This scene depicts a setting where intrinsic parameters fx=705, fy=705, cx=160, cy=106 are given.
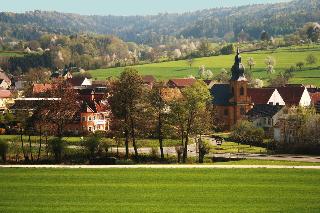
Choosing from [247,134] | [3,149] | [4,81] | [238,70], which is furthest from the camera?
[4,81]

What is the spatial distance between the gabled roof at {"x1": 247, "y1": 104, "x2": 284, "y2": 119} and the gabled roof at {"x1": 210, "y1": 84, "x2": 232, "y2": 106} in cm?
680

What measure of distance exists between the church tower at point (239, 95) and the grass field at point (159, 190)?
47.3 m

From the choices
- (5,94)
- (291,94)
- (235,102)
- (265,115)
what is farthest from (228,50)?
(265,115)

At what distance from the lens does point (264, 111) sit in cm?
8156

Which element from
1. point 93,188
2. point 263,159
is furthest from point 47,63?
point 93,188

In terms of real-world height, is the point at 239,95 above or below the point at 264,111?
above

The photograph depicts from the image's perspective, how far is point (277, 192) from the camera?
34.3 meters

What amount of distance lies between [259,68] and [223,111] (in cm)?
5620

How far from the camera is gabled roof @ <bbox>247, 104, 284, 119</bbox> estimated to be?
264 feet

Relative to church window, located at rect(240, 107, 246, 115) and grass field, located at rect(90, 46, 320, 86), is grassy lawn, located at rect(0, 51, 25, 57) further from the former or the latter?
church window, located at rect(240, 107, 246, 115)

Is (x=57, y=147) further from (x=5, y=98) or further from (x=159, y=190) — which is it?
(x=5, y=98)

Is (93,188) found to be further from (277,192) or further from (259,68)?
(259,68)

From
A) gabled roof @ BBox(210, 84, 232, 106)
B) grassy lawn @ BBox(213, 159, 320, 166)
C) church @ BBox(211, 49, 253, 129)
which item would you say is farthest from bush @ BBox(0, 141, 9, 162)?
gabled roof @ BBox(210, 84, 232, 106)

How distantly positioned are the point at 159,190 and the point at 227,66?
114267mm
